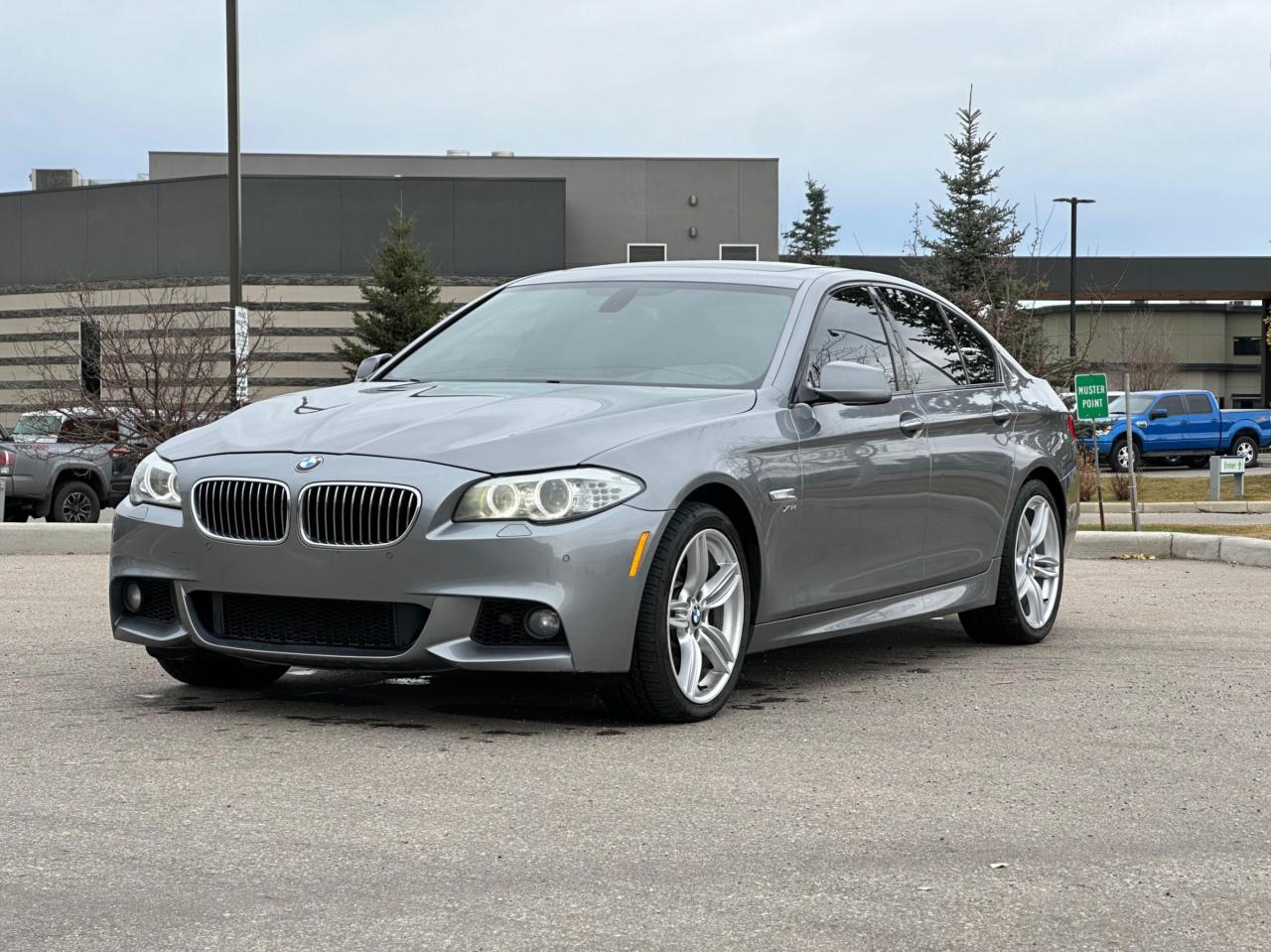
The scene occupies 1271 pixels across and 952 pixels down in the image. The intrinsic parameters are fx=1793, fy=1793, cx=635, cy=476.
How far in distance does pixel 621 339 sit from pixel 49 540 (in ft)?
27.5

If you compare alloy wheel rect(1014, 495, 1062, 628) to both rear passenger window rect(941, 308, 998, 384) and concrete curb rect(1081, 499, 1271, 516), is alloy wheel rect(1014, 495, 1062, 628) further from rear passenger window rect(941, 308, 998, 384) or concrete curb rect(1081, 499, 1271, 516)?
concrete curb rect(1081, 499, 1271, 516)

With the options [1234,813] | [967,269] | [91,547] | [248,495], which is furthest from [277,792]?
[967,269]

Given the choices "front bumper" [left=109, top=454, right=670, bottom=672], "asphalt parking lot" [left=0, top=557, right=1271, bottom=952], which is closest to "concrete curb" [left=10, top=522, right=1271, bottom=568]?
"asphalt parking lot" [left=0, top=557, right=1271, bottom=952]

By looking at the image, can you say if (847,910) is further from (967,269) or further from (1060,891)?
(967,269)

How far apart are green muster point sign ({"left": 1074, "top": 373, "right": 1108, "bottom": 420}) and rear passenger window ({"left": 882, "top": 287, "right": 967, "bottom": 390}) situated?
411 inches

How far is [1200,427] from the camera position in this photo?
42.4 m

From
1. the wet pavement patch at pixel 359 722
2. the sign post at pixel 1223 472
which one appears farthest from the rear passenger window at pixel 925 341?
the sign post at pixel 1223 472

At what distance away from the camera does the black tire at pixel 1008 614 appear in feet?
27.4

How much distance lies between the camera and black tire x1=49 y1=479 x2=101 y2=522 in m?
21.1

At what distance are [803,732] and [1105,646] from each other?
297 centimetres

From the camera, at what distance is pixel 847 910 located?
12.4ft

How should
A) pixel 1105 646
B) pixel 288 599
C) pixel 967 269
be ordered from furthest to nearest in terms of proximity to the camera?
pixel 967 269
pixel 1105 646
pixel 288 599

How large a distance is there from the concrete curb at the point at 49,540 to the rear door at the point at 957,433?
7.93m

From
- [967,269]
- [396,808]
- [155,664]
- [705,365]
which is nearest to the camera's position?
[396,808]
